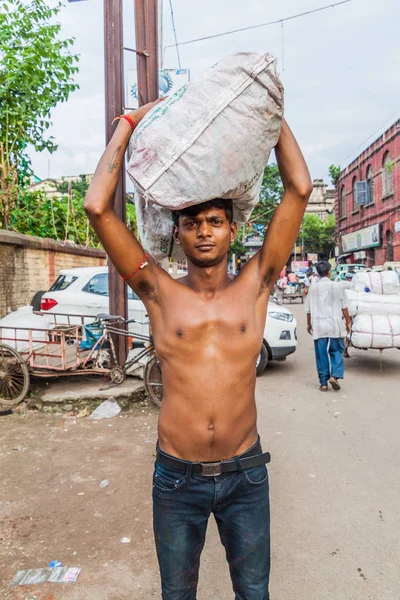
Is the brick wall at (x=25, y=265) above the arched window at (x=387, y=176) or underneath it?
underneath

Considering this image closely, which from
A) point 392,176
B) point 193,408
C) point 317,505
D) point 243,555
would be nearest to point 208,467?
point 193,408

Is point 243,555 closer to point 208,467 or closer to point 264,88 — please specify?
point 208,467

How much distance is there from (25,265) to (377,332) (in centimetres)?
624

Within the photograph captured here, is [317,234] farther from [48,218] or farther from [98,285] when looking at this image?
[98,285]

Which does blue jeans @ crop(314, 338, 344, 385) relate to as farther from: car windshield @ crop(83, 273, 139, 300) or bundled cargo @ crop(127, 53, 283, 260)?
bundled cargo @ crop(127, 53, 283, 260)

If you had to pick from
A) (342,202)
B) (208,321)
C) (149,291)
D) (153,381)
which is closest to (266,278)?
(208,321)

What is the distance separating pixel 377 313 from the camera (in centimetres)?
736

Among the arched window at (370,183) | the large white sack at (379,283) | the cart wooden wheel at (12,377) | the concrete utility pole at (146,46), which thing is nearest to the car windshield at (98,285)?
the cart wooden wheel at (12,377)


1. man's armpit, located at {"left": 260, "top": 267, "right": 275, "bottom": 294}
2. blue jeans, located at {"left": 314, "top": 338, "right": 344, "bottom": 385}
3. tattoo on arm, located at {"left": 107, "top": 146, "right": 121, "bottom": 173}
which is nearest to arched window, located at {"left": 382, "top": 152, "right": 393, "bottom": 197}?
blue jeans, located at {"left": 314, "top": 338, "right": 344, "bottom": 385}

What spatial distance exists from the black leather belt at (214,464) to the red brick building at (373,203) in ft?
71.8

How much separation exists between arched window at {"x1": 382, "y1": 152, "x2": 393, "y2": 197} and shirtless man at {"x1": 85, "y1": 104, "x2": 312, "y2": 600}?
2391 cm

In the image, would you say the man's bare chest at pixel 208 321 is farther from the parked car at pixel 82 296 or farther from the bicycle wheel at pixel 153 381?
the parked car at pixel 82 296

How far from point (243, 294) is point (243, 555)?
0.91 metres

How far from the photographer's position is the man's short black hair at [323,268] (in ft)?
21.1
